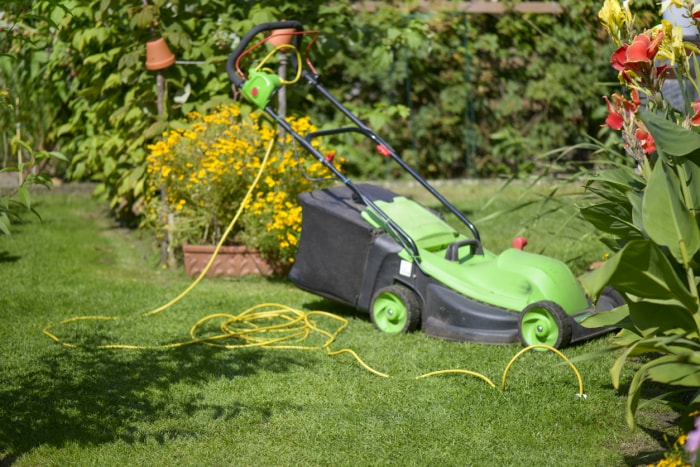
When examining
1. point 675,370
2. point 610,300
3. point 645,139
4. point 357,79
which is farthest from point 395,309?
point 357,79

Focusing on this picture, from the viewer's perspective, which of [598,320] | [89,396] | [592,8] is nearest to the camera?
[598,320]

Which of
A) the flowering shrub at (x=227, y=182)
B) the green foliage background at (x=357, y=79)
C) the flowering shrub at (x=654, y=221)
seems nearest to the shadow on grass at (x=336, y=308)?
the flowering shrub at (x=227, y=182)

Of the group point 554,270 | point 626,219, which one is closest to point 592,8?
point 554,270

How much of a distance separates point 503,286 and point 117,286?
8.45 feet

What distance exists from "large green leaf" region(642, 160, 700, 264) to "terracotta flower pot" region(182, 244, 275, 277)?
11.9 feet

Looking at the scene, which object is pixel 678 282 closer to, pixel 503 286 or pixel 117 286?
pixel 503 286

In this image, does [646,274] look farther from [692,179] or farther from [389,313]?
[389,313]

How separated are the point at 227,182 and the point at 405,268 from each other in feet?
5.90

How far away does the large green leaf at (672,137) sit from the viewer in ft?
8.95

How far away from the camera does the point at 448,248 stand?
463cm

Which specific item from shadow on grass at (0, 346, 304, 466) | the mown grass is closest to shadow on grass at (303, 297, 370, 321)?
the mown grass

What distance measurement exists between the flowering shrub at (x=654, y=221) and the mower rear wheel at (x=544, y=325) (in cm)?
95

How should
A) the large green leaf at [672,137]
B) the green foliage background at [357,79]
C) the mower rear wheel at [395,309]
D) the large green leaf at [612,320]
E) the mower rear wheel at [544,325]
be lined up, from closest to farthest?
the large green leaf at [672,137] → the large green leaf at [612,320] → the mower rear wheel at [544,325] → the mower rear wheel at [395,309] → the green foliage background at [357,79]

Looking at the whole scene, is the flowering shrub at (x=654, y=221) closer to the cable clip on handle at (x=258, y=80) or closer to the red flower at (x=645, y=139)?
the red flower at (x=645, y=139)
